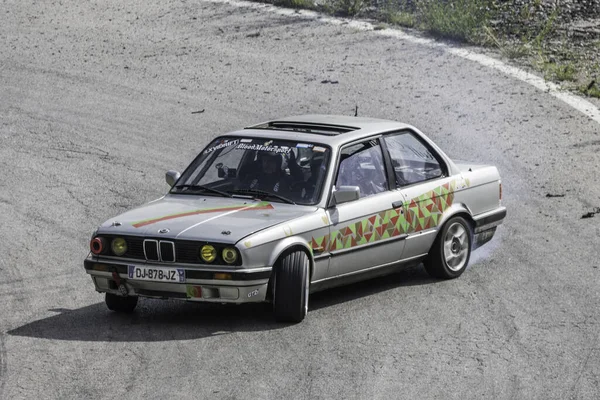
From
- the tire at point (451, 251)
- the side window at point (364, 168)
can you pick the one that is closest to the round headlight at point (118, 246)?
the side window at point (364, 168)

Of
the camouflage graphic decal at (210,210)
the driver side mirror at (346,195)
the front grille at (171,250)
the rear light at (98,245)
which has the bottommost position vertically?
the rear light at (98,245)

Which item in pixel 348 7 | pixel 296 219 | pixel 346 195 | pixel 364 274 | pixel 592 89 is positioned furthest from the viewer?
pixel 348 7

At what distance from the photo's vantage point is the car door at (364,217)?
9.01m

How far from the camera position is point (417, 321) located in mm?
8617

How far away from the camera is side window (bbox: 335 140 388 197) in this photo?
9.44 meters

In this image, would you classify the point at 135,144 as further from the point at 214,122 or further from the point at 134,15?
→ the point at 134,15

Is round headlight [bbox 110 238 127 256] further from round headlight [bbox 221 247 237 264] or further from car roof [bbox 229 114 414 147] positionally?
car roof [bbox 229 114 414 147]

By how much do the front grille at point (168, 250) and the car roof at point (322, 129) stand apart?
5.77ft

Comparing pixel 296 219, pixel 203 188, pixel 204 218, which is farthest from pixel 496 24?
pixel 204 218

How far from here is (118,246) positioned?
27.9 ft

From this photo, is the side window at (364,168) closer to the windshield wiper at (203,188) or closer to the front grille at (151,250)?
the windshield wiper at (203,188)

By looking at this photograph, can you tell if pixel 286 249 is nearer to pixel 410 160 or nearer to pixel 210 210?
pixel 210 210

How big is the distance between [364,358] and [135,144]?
8.54m

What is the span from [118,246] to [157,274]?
44cm
